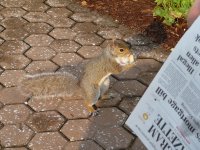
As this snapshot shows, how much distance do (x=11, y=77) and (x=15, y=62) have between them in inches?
10.6

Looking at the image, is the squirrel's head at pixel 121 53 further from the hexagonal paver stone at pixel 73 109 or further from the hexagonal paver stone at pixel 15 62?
the hexagonal paver stone at pixel 15 62

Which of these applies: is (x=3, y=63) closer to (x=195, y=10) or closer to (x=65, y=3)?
(x=65, y=3)

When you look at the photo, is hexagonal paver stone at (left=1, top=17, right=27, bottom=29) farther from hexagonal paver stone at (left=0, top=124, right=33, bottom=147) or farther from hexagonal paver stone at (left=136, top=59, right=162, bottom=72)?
A: hexagonal paver stone at (left=0, top=124, right=33, bottom=147)

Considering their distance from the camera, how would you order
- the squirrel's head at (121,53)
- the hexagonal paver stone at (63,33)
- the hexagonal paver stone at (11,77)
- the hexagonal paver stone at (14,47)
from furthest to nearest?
the hexagonal paver stone at (63,33) < the hexagonal paver stone at (14,47) < the hexagonal paver stone at (11,77) < the squirrel's head at (121,53)

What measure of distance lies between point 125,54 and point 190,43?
1.46 meters

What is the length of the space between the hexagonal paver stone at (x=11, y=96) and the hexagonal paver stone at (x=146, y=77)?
113 cm

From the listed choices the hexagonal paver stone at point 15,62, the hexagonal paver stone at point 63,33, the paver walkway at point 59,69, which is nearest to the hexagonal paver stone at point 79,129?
the paver walkway at point 59,69

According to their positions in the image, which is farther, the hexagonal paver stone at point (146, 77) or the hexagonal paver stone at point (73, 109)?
the hexagonal paver stone at point (146, 77)

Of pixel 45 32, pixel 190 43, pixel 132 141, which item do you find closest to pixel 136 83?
pixel 132 141

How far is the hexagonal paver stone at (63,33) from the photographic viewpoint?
467cm

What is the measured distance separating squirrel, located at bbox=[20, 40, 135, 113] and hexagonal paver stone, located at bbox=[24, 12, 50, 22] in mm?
1431

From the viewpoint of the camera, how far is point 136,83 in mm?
4031

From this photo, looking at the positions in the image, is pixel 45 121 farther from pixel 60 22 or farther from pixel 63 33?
pixel 60 22

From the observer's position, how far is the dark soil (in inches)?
188
